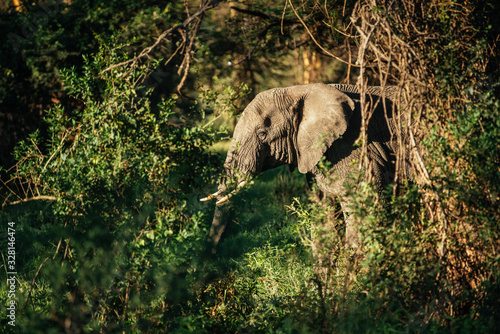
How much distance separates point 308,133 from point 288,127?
0.22 meters

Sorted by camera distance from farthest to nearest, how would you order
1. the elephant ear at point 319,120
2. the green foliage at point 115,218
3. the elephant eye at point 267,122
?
the elephant eye at point 267,122, the elephant ear at point 319,120, the green foliage at point 115,218

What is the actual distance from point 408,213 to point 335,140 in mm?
1700

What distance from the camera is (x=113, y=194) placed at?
4.15 meters

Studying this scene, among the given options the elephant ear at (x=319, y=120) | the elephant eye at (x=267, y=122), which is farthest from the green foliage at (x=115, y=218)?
the elephant ear at (x=319, y=120)

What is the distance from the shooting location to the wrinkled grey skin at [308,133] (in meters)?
5.65

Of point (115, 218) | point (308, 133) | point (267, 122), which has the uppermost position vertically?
point (115, 218)

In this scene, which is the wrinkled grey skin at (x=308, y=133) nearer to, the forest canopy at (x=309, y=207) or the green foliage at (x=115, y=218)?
the forest canopy at (x=309, y=207)

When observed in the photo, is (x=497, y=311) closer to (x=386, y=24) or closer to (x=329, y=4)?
(x=386, y=24)

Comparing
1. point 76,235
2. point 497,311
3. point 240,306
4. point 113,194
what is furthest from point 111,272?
point 497,311

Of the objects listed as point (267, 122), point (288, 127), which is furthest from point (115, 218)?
point (288, 127)

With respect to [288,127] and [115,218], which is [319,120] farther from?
[115,218]

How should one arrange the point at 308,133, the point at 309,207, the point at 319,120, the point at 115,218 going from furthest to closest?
the point at 308,133 < the point at 319,120 < the point at 309,207 < the point at 115,218

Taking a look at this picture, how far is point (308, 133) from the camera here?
5773mm

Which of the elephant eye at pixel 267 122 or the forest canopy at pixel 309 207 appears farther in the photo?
the elephant eye at pixel 267 122
